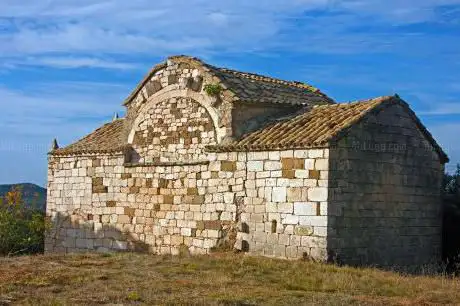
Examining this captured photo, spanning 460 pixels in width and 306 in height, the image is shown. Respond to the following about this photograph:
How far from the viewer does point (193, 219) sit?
15477 mm

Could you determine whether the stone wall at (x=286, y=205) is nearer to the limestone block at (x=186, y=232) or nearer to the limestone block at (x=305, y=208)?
the limestone block at (x=305, y=208)

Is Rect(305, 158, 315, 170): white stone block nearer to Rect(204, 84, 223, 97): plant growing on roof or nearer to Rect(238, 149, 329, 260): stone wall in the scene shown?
Rect(238, 149, 329, 260): stone wall

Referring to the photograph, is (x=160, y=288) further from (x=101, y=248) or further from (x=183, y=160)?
(x=101, y=248)

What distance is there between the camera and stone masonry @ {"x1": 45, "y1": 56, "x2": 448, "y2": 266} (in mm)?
13172

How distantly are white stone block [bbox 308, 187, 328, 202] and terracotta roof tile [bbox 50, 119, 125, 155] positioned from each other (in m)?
6.53

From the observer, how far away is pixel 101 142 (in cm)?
1906

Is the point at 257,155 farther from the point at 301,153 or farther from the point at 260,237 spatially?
the point at 260,237

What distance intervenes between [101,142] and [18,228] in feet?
12.3

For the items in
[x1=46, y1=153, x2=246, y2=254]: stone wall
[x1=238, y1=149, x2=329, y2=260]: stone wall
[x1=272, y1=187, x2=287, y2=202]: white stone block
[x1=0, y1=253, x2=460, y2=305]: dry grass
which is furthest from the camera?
[x1=46, y1=153, x2=246, y2=254]: stone wall

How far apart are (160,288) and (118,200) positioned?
782 cm

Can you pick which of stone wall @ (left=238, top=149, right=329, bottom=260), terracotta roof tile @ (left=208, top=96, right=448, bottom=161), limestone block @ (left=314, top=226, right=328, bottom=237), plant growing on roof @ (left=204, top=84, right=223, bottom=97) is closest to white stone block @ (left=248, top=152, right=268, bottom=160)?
stone wall @ (left=238, top=149, right=329, bottom=260)

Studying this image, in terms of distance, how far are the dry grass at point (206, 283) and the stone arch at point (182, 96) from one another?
3.36 meters

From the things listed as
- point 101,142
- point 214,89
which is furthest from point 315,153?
point 101,142

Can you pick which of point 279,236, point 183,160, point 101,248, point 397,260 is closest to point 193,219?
point 183,160
